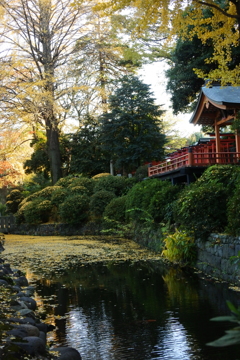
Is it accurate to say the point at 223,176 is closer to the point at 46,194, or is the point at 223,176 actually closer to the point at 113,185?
the point at 113,185

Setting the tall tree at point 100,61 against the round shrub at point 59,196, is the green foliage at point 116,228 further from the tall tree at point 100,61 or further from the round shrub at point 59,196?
the tall tree at point 100,61

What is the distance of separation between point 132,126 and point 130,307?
54.3 ft

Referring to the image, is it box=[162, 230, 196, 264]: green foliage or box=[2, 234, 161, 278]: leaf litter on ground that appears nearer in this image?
box=[162, 230, 196, 264]: green foliage

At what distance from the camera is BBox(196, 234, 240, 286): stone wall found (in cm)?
771

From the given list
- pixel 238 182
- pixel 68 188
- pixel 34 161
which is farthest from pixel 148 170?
pixel 34 161

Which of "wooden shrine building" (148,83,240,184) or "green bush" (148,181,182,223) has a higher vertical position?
"wooden shrine building" (148,83,240,184)

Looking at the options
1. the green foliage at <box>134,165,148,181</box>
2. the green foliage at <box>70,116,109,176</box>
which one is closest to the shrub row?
the green foliage at <box>134,165,148,181</box>

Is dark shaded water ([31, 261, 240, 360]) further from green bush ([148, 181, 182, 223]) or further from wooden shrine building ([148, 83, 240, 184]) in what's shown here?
wooden shrine building ([148, 83, 240, 184])

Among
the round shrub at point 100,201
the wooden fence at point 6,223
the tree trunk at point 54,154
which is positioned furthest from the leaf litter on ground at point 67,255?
the tree trunk at point 54,154

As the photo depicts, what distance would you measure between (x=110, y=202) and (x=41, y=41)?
11.9 m

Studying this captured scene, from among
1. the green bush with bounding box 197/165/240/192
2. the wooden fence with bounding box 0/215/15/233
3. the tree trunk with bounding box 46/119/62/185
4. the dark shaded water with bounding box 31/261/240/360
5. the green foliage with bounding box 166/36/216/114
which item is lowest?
the dark shaded water with bounding box 31/261/240/360

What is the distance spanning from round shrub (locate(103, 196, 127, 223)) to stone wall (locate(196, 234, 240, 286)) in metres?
8.20

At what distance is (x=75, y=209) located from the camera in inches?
773

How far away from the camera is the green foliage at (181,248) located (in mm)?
9656
